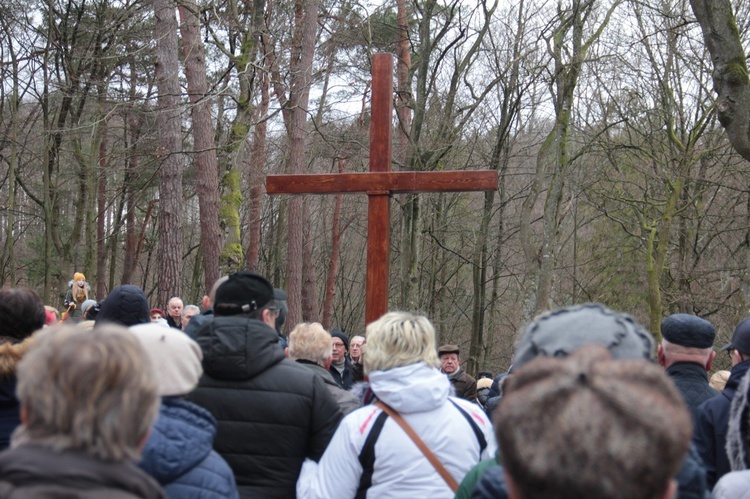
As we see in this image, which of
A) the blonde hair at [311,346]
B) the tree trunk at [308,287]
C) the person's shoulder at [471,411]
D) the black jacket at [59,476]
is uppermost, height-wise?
the black jacket at [59,476]

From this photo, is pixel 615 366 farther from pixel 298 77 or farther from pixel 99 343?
pixel 298 77

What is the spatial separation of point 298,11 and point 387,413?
1579 cm

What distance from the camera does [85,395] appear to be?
1513 millimetres

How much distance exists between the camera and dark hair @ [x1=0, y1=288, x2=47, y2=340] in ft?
10.1

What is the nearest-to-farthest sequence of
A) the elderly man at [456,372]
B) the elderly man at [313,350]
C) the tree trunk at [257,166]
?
the elderly man at [313,350], the elderly man at [456,372], the tree trunk at [257,166]

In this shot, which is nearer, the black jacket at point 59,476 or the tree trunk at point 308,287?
the black jacket at point 59,476

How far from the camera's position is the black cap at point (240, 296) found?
320 centimetres

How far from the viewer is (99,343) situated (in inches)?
61.2

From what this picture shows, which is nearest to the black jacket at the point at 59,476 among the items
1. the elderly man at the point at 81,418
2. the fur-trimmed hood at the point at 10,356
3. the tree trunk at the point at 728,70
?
the elderly man at the point at 81,418

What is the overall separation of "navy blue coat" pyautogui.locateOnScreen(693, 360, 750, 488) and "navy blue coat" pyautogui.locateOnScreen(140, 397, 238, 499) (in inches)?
81.6

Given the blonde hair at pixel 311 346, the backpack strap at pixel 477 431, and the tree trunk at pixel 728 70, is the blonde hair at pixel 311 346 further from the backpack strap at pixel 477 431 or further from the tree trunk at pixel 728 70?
the tree trunk at pixel 728 70

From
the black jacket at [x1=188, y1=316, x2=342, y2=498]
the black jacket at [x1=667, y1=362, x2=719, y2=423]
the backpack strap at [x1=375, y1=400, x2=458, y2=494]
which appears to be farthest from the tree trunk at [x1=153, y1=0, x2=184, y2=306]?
the backpack strap at [x1=375, y1=400, x2=458, y2=494]

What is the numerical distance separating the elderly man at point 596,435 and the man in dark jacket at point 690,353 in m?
2.30

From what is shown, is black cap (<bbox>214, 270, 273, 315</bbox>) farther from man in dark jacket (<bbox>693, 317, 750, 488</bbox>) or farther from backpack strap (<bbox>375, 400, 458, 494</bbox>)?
man in dark jacket (<bbox>693, 317, 750, 488</bbox>)
